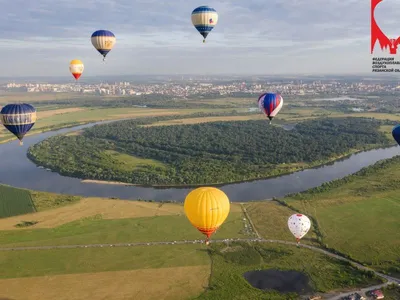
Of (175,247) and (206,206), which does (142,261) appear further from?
(206,206)

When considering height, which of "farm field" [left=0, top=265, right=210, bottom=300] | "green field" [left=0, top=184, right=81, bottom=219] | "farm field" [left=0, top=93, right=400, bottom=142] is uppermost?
"farm field" [left=0, top=93, right=400, bottom=142]

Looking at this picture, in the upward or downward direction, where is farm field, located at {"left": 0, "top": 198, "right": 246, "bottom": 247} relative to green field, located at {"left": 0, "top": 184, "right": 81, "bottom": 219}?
downward

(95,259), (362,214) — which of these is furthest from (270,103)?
(95,259)

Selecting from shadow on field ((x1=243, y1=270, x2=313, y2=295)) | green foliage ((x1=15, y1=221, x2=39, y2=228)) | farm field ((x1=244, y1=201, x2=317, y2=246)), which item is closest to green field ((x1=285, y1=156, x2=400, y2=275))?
farm field ((x1=244, y1=201, x2=317, y2=246))

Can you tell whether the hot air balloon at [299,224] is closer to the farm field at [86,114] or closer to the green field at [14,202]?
the green field at [14,202]

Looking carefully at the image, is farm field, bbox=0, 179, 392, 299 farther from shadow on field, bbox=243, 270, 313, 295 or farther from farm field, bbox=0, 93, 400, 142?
farm field, bbox=0, 93, 400, 142

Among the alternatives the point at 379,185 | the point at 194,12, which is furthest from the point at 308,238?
the point at 194,12

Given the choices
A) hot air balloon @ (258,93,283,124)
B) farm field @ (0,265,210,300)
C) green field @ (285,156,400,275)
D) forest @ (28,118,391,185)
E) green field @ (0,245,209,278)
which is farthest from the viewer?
forest @ (28,118,391,185)
